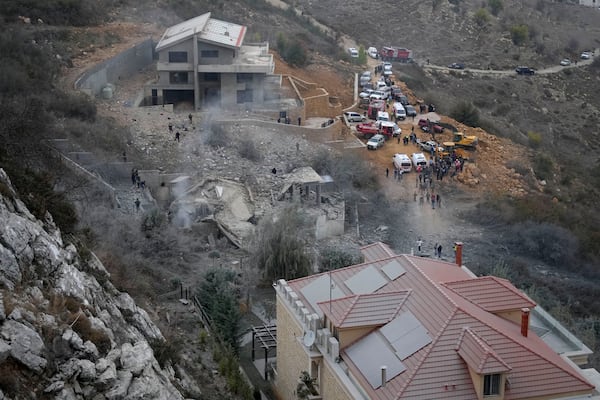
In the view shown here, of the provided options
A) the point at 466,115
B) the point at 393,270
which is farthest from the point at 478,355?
the point at 466,115

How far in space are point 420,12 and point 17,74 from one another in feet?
186

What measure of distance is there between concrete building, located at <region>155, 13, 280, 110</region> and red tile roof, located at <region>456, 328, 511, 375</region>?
104 feet

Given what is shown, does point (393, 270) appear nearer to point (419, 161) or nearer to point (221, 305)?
point (221, 305)

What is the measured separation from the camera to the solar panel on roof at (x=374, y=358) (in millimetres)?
20109

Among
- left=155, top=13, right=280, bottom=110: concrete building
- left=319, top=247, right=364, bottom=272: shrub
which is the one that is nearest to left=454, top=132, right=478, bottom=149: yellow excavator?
left=155, top=13, right=280, bottom=110: concrete building

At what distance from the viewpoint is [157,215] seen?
1443 inches

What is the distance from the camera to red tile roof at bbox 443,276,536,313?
22.6 meters

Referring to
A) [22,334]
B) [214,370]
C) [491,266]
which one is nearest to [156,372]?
Result: [22,334]

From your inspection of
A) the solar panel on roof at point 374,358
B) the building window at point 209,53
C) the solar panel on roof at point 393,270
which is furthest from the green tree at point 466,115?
the solar panel on roof at point 374,358

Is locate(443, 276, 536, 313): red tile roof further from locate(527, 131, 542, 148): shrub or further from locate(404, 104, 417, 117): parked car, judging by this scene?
locate(527, 131, 542, 148): shrub

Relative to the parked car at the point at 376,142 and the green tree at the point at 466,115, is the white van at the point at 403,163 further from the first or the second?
the green tree at the point at 466,115

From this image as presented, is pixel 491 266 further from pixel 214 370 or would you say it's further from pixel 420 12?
pixel 420 12

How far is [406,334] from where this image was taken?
2105 cm

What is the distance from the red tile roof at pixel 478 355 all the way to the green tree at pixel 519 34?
72.1m
